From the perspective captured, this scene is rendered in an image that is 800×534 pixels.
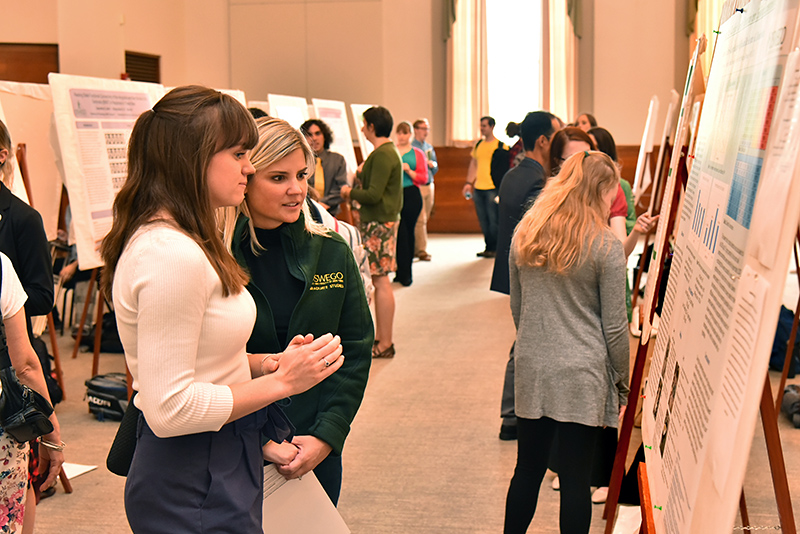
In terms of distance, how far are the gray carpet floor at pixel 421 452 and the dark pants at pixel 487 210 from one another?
3.45 metres

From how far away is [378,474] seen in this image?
346 cm

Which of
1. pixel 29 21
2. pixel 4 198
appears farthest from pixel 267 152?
pixel 29 21

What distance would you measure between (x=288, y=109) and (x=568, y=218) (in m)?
4.79

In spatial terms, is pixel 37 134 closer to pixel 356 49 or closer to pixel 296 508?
pixel 296 508

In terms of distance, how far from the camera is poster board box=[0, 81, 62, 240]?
458 centimetres

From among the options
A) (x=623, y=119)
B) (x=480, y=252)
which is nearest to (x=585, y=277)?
(x=480, y=252)

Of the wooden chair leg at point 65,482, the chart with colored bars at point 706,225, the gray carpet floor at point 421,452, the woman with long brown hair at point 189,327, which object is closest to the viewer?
the chart with colored bars at point 706,225

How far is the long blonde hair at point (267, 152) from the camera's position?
5.85 feet

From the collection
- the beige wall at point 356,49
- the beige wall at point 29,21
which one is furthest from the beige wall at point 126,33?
the beige wall at point 356,49

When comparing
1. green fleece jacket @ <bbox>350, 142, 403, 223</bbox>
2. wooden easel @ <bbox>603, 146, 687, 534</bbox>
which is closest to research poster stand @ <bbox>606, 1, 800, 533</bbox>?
wooden easel @ <bbox>603, 146, 687, 534</bbox>

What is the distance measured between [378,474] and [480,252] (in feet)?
22.1

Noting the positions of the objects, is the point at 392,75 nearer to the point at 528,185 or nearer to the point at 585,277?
the point at 528,185

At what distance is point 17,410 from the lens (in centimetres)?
174

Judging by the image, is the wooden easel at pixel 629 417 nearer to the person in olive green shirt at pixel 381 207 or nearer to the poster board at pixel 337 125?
the person in olive green shirt at pixel 381 207
